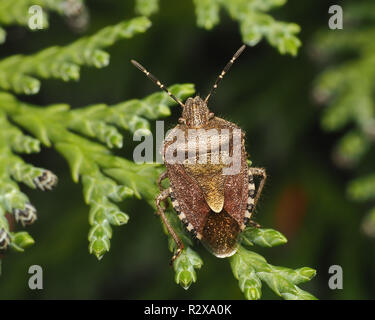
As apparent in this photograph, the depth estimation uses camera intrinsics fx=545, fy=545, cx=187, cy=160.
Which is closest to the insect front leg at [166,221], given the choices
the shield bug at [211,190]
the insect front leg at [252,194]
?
the shield bug at [211,190]

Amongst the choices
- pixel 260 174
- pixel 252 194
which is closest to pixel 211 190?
pixel 252 194

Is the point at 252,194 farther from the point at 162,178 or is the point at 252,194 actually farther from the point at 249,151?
the point at 249,151

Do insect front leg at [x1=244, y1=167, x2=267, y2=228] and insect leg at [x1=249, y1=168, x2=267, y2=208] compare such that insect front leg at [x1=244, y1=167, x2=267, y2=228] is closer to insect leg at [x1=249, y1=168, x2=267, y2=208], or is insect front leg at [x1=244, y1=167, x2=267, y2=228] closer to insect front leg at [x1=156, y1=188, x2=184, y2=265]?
insect leg at [x1=249, y1=168, x2=267, y2=208]

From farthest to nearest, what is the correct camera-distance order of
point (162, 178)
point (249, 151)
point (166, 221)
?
point (249, 151) → point (162, 178) → point (166, 221)

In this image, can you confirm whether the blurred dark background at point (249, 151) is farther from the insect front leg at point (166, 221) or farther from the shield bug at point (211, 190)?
the insect front leg at point (166, 221)

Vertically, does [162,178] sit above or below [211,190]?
above
